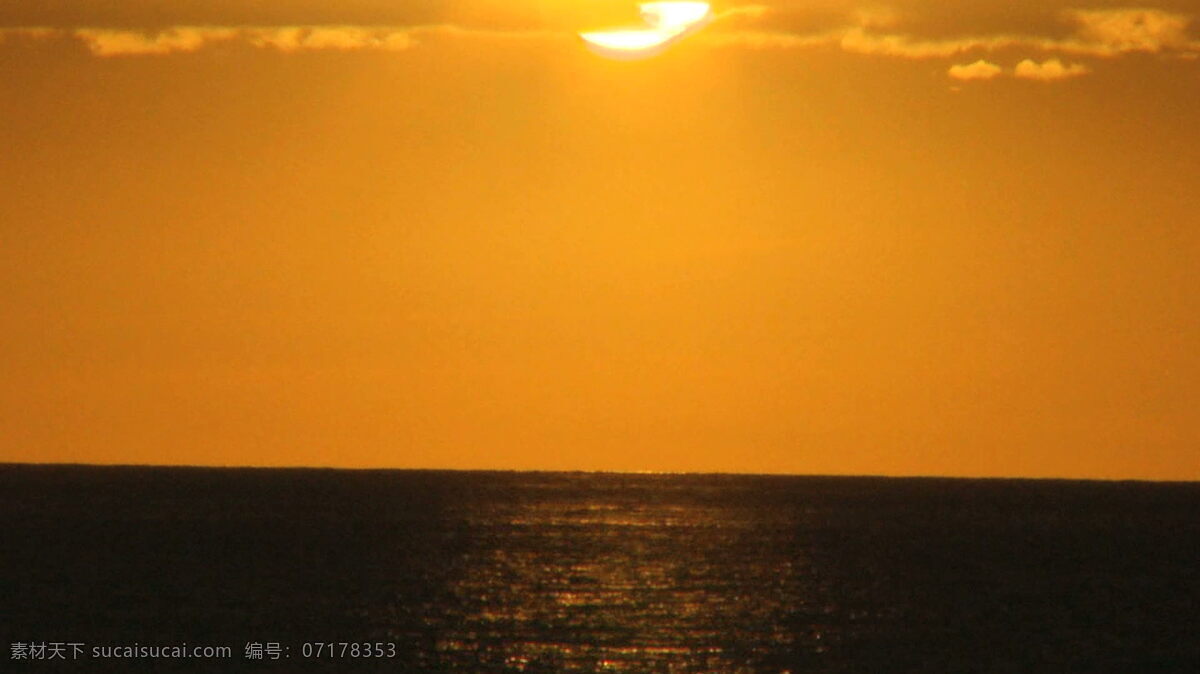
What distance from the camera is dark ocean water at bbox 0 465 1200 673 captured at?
5725cm

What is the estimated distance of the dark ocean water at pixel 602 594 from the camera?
57250 millimetres

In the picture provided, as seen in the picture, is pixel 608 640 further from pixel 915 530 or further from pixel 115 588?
pixel 915 530

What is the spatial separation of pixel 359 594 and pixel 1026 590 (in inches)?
1379

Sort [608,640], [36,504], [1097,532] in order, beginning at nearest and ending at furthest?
[608,640], [1097,532], [36,504]

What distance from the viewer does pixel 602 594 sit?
78.4 metres

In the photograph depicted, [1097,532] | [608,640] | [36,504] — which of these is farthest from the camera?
[36,504]

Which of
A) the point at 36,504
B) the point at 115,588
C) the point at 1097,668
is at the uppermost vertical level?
the point at 36,504

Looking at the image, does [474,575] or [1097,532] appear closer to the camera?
[474,575]

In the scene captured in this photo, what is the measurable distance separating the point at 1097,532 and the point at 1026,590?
64.1 metres

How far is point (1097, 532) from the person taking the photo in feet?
472

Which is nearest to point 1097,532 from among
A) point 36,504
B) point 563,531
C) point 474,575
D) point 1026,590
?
point 563,531

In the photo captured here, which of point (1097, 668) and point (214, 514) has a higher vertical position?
point (214, 514)

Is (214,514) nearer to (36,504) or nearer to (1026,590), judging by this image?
(36,504)

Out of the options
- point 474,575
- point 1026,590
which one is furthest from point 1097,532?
point 474,575
